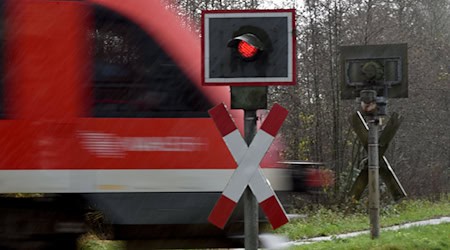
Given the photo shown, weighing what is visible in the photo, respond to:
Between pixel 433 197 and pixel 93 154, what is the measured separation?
1053 inches

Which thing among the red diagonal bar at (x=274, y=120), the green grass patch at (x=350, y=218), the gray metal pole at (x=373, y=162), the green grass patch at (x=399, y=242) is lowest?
the green grass patch at (x=350, y=218)

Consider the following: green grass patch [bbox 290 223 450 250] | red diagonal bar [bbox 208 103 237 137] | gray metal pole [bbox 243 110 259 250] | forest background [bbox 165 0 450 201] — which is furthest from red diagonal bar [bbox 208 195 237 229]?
forest background [bbox 165 0 450 201]

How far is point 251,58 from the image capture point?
22.8ft

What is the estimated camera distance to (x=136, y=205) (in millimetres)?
8078

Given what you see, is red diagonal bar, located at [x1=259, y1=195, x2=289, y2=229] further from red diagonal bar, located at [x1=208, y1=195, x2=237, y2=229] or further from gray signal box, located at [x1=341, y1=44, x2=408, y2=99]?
gray signal box, located at [x1=341, y1=44, x2=408, y2=99]

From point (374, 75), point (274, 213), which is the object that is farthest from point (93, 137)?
point (374, 75)

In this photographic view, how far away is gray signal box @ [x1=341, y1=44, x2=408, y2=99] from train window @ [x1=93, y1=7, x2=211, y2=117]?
4.28 m

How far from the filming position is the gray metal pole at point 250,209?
6949 mm

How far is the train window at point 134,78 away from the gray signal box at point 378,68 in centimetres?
428

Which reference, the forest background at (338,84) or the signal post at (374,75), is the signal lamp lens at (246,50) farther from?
the forest background at (338,84)

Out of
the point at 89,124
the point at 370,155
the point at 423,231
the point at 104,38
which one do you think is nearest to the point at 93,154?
the point at 89,124

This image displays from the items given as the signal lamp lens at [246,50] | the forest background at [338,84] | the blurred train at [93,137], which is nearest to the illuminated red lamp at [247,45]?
the signal lamp lens at [246,50]

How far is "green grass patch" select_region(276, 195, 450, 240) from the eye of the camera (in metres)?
18.5

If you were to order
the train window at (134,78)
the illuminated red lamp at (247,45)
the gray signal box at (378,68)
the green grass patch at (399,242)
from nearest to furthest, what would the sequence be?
the illuminated red lamp at (247,45) < the train window at (134,78) < the gray signal box at (378,68) < the green grass patch at (399,242)
